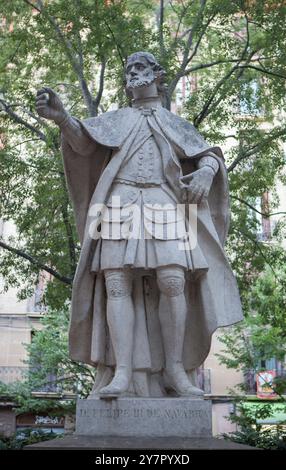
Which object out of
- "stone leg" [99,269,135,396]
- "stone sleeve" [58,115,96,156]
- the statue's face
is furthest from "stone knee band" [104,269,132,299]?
the statue's face

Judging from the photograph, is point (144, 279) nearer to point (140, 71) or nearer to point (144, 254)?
point (144, 254)

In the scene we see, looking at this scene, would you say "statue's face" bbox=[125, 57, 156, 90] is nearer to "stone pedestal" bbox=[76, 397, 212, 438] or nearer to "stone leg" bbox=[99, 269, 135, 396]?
"stone leg" bbox=[99, 269, 135, 396]

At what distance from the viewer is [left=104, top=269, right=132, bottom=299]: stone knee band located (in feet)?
15.8

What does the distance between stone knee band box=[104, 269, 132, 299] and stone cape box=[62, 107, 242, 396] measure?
185mm

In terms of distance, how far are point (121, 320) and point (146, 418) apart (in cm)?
78

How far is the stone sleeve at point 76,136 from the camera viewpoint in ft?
16.8

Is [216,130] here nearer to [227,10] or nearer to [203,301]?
[227,10]

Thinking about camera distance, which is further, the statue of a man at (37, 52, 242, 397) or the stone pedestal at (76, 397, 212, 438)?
the statue of a man at (37, 52, 242, 397)

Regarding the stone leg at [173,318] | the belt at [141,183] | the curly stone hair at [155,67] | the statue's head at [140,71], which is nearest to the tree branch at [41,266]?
the curly stone hair at [155,67]

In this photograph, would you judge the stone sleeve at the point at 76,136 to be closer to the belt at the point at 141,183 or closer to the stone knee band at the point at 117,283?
the belt at the point at 141,183

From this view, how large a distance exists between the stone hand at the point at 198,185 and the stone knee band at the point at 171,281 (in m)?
0.65

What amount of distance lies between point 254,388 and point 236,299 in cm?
1956

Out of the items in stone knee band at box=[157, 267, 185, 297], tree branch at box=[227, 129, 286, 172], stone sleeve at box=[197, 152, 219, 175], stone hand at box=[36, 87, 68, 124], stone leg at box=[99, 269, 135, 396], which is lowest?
stone leg at box=[99, 269, 135, 396]

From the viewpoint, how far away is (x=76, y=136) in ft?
17.0
